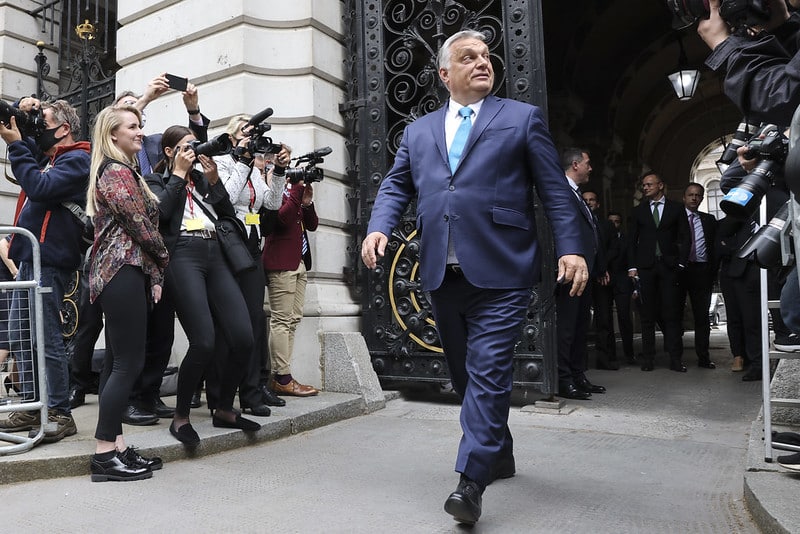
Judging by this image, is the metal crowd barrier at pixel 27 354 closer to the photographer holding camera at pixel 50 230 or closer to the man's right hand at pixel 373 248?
the photographer holding camera at pixel 50 230

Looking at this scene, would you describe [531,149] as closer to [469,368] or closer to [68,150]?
[469,368]

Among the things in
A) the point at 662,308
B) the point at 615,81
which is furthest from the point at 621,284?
the point at 615,81

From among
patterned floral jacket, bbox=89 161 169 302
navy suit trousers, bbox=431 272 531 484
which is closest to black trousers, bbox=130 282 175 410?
patterned floral jacket, bbox=89 161 169 302

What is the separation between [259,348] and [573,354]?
9.51 feet

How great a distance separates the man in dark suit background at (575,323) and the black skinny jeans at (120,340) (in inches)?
143

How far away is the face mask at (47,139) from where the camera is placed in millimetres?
4211

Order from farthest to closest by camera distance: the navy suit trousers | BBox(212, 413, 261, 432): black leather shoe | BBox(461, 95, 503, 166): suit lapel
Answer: BBox(212, 413, 261, 432): black leather shoe, BBox(461, 95, 503, 166): suit lapel, the navy suit trousers

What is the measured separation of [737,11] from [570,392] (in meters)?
4.20

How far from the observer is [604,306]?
27.2ft

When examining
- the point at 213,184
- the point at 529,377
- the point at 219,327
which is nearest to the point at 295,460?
the point at 219,327

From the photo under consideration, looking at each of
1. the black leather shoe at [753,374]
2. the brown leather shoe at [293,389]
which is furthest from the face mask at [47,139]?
the black leather shoe at [753,374]

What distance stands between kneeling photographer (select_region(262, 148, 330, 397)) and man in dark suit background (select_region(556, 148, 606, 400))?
2213mm

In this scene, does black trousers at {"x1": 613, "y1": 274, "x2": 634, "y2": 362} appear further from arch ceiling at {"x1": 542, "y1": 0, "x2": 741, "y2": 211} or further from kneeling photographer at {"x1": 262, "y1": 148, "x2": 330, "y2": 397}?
kneeling photographer at {"x1": 262, "y1": 148, "x2": 330, "y2": 397}

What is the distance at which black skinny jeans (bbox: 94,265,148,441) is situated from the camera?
3.36 metres
